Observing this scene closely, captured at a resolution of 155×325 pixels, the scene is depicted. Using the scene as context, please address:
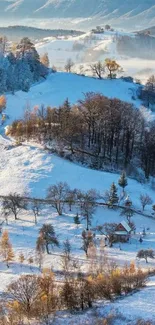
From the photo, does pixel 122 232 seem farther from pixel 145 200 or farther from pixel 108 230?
pixel 145 200

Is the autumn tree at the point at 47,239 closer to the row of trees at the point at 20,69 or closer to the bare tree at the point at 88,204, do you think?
the bare tree at the point at 88,204

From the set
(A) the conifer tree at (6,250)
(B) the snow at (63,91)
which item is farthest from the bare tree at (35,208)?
(B) the snow at (63,91)

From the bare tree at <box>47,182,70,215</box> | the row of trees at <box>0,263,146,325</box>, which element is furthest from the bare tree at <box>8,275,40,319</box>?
the bare tree at <box>47,182,70,215</box>

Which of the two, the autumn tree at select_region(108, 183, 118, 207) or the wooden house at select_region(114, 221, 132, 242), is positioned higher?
the autumn tree at select_region(108, 183, 118, 207)

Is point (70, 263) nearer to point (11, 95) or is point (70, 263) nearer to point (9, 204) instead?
point (9, 204)

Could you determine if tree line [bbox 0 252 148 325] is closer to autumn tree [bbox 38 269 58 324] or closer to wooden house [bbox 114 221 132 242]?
autumn tree [bbox 38 269 58 324]

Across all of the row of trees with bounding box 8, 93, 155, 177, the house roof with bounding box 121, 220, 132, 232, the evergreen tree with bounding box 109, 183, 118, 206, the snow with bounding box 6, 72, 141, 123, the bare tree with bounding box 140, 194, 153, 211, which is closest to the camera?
the house roof with bounding box 121, 220, 132, 232

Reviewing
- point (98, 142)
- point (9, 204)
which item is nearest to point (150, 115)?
point (98, 142)
